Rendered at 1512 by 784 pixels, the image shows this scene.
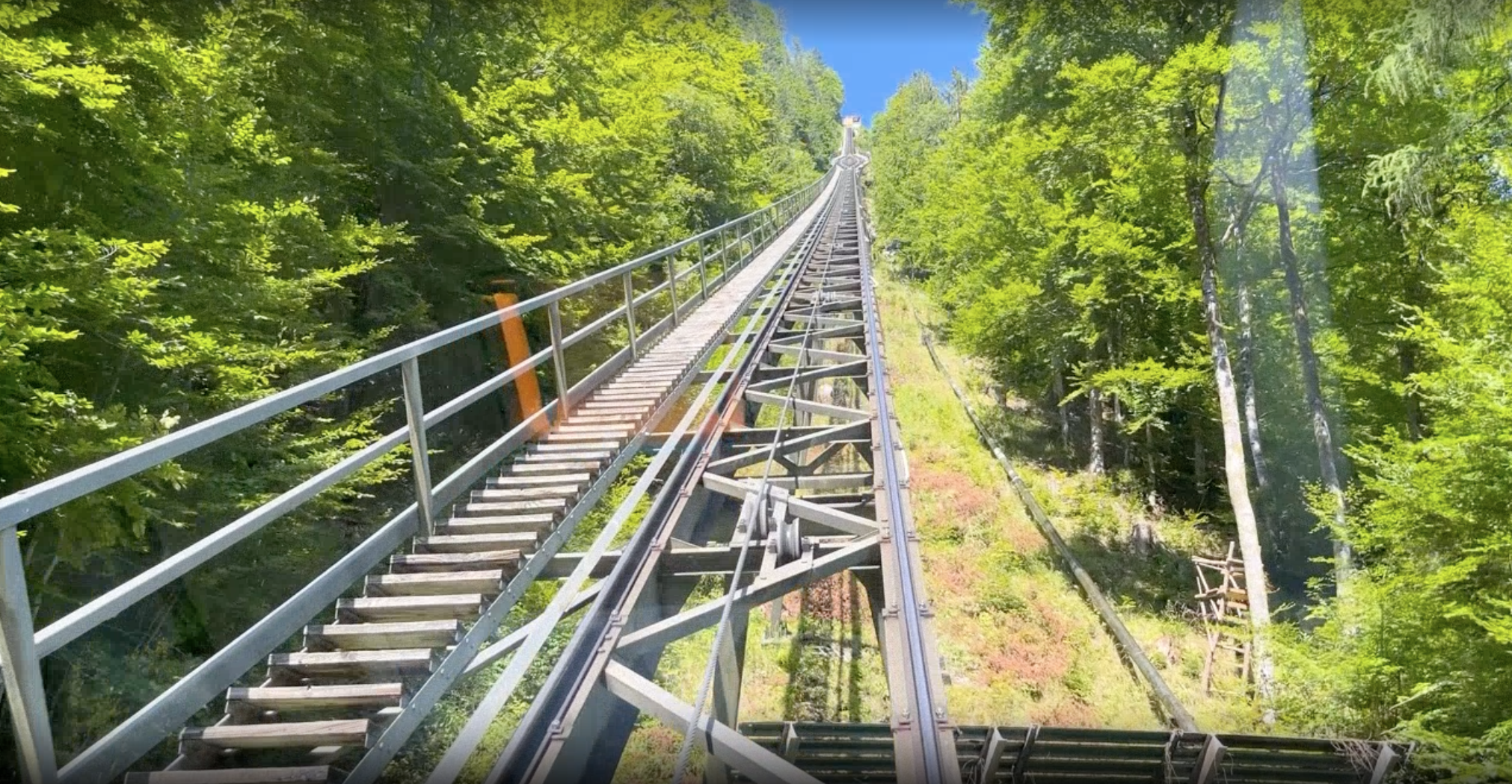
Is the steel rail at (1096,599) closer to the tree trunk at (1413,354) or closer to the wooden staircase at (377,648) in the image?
the tree trunk at (1413,354)

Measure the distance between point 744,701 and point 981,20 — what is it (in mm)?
11374

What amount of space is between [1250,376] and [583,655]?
584 inches

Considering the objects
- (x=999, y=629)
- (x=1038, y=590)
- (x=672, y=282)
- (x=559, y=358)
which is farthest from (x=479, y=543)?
(x=1038, y=590)

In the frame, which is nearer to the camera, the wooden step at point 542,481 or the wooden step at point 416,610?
the wooden step at point 416,610

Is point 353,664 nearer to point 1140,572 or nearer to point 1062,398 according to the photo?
point 1140,572

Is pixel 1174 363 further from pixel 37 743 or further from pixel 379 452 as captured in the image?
pixel 37 743

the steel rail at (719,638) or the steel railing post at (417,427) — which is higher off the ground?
the steel railing post at (417,427)

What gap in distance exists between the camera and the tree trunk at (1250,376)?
13.9m

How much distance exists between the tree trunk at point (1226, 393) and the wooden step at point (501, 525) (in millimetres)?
9396

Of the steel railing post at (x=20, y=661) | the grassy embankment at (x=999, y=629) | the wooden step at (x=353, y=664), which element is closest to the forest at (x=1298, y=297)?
the grassy embankment at (x=999, y=629)

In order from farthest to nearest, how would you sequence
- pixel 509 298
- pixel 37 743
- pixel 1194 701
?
1. pixel 509 298
2. pixel 1194 701
3. pixel 37 743


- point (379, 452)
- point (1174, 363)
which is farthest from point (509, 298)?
point (1174, 363)

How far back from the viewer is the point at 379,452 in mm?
2994

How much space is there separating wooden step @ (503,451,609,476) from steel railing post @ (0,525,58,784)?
318cm
